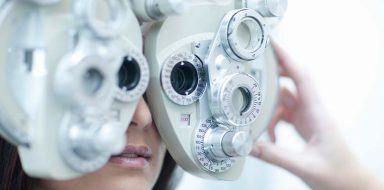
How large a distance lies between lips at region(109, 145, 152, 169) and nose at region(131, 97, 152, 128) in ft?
0.11

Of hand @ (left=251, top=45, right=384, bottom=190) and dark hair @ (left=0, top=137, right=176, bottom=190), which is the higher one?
dark hair @ (left=0, top=137, right=176, bottom=190)

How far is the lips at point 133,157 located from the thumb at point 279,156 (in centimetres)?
16

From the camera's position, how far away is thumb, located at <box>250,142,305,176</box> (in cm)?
68

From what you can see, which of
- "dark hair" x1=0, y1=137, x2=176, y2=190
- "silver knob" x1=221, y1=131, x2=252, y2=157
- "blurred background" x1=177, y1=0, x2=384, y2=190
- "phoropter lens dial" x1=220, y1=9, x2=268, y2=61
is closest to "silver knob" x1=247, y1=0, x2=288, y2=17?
"phoropter lens dial" x1=220, y1=9, x2=268, y2=61

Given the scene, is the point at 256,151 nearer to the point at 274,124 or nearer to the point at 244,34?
the point at 274,124

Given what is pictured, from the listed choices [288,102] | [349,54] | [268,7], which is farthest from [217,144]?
[349,54]

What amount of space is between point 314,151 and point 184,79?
249mm

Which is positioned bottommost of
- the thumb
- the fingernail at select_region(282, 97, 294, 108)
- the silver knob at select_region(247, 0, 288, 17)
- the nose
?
the thumb

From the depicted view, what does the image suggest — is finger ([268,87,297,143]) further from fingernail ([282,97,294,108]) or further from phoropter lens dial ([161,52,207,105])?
phoropter lens dial ([161,52,207,105])

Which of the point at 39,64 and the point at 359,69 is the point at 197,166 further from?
the point at 359,69

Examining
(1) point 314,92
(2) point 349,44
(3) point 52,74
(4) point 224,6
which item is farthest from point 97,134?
(2) point 349,44

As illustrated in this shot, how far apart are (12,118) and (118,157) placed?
0.14 meters

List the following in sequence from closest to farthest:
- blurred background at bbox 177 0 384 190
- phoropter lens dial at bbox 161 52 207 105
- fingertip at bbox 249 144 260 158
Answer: phoropter lens dial at bbox 161 52 207 105
fingertip at bbox 249 144 260 158
blurred background at bbox 177 0 384 190

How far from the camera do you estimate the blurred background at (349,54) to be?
1014 mm
